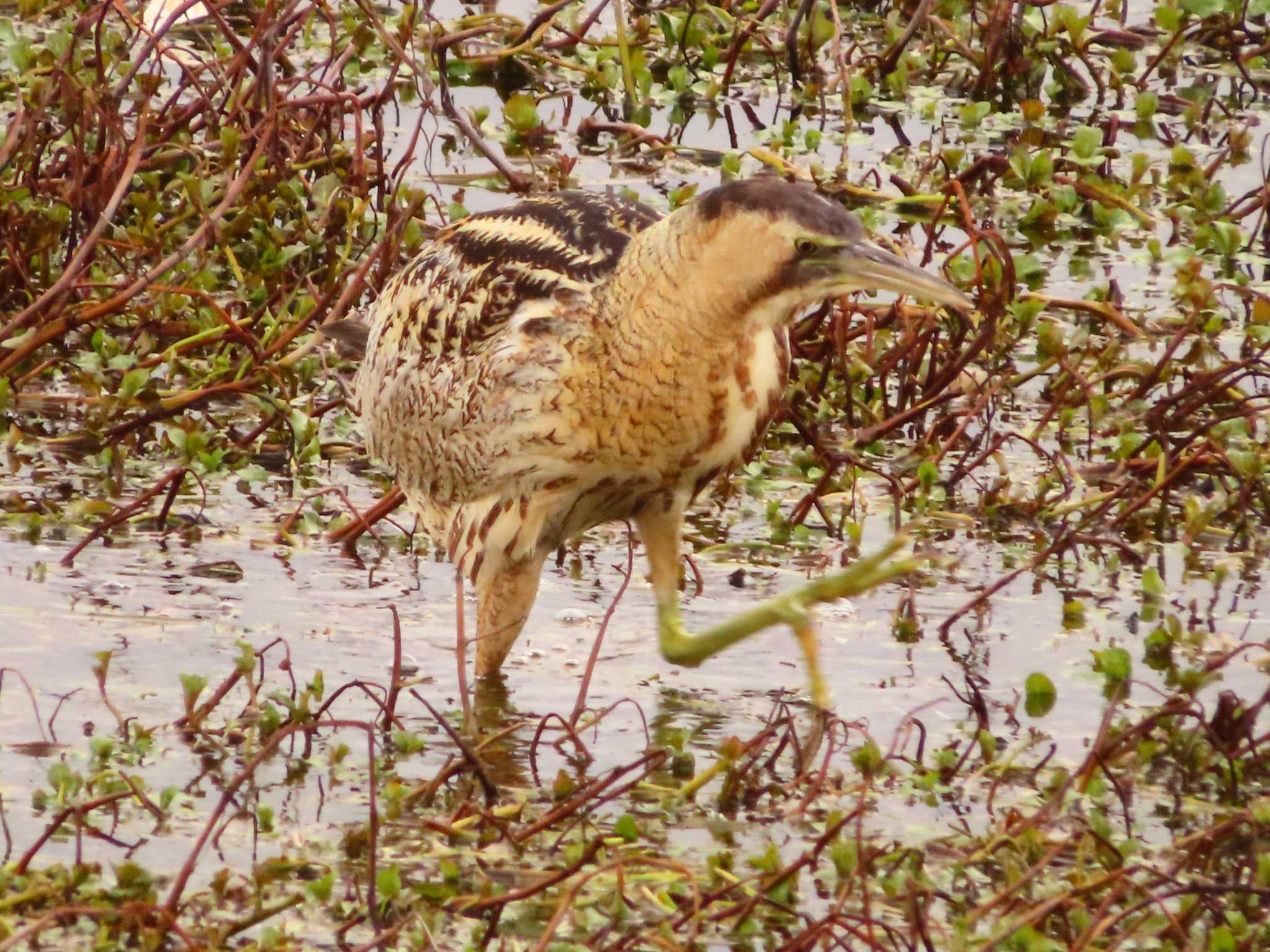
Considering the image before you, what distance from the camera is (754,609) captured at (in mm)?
3627

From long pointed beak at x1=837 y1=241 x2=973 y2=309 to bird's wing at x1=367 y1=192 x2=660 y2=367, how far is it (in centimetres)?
52

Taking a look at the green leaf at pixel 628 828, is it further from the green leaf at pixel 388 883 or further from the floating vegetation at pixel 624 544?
the green leaf at pixel 388 883

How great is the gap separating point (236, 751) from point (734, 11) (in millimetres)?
4437

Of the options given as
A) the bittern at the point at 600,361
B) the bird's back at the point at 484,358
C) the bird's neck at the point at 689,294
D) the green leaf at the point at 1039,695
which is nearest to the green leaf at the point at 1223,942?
the bittern at the point at 600,361

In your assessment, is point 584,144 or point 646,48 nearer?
point 584,144

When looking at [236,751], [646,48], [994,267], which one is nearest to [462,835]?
[236,751]

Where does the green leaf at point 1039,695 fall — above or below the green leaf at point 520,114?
below

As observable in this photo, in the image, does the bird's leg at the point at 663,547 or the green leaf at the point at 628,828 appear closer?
the green leaf at the point at 628,828

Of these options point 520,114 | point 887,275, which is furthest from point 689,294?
point 520,114

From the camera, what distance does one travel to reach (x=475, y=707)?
439 centimetres

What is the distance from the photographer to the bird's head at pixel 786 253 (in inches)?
144

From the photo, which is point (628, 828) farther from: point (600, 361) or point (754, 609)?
point (600, 361)

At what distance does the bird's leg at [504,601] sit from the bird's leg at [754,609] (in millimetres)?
243

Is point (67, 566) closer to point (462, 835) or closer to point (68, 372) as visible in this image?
point (68, 372)
